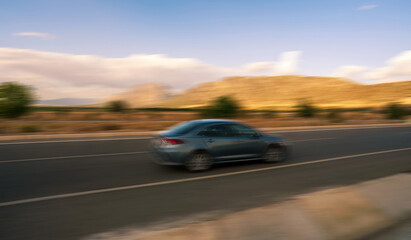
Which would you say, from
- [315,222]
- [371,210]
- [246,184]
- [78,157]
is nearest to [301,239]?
[315,222]

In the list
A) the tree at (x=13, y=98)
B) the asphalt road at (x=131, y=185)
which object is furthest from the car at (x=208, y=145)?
the tree at (x=13, y=98)

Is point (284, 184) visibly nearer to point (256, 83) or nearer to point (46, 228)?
point (46, 228)

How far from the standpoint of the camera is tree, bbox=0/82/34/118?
2459 cm

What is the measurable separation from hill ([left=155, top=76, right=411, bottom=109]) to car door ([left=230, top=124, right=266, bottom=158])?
94.6 meters

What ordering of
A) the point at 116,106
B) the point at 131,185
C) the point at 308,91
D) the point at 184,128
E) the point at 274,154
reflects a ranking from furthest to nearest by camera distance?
the point at 308,91 → the point at 116,106 → the point at 274,154 → the point at 184,128 → the point at 131,185

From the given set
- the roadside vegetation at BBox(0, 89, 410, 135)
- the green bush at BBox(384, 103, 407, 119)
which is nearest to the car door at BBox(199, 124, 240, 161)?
the roadside vegetation at BBox(0, 89, 410, 135)

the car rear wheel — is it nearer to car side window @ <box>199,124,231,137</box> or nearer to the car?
the car

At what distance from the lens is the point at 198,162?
836cm

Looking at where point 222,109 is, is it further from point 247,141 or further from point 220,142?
point 220,142

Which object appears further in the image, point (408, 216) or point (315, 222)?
point (408, 216)

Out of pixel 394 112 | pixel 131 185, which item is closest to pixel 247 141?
pixel 131 185

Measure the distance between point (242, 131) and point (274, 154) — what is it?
142cm

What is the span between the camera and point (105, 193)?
20.6 ft

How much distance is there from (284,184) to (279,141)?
2867mm
